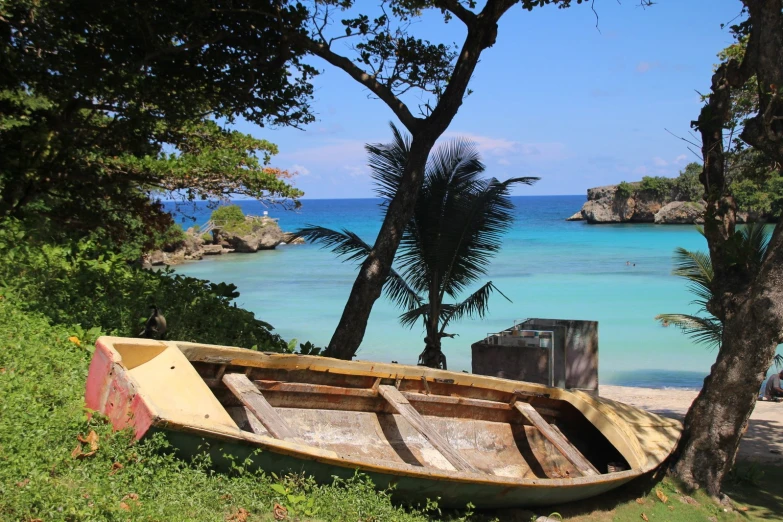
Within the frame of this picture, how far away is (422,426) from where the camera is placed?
18.7 ft

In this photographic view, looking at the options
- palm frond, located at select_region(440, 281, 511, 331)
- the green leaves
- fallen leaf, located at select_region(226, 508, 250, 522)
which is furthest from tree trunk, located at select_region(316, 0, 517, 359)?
fallen leaf, located at select_region(226, 508, 250, 522)

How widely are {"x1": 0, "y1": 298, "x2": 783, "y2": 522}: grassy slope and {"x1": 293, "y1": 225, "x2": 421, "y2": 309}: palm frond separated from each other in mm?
4502

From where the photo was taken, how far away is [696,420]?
7109 mm

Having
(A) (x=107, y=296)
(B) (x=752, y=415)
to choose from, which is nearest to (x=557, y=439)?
(A) (x=107, y=296)

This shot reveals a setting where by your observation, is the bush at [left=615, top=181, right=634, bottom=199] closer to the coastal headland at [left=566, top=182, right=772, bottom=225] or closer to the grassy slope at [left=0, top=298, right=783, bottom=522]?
the coastal headland at [left=566, top=182, right=772, bottom=225]

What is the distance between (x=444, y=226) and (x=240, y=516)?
23.2ft

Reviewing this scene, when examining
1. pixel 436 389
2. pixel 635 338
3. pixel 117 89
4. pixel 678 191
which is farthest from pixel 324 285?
pixel 678 191

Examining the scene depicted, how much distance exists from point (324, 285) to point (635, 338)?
1512 cm

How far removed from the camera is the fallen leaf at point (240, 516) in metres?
3.92

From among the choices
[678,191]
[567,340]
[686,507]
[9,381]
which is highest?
[678,191]

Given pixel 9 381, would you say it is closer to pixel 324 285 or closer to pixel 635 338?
pixel 635 338

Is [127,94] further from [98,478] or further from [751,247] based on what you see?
[751,247]

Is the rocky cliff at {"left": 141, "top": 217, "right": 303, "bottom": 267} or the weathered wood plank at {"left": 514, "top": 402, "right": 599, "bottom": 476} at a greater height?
the rocky cliff at {"left": 141, "top": 217, "right": 303, "bottom": 267}

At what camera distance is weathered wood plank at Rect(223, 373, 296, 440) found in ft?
15.8
